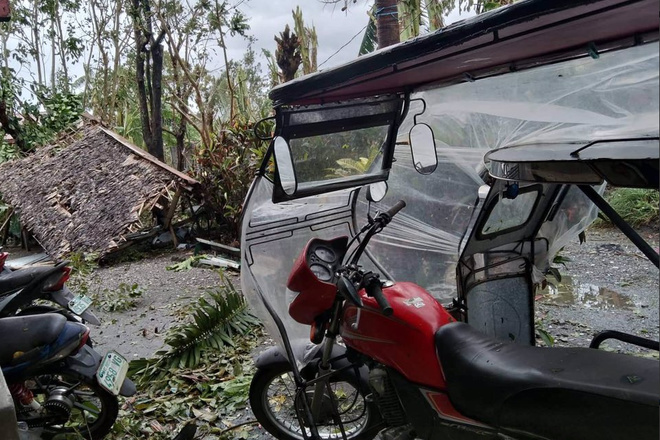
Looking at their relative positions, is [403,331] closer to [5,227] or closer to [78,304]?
[78,304]

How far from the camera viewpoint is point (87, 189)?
8867mm

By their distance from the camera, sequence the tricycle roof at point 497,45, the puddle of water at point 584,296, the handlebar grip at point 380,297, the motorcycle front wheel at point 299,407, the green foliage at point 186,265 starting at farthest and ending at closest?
1. the green foliage at point 186,265
2. the puddle of water at point 584,296
3. the motorcycle front wheel at point 299,407
4. the handlebar grip at point 380,297
5. the tricycle roof at point 497,45

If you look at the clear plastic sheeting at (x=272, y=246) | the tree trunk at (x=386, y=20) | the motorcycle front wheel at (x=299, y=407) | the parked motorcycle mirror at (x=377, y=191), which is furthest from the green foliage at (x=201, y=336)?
the tree trunk at (x=386, y=20)

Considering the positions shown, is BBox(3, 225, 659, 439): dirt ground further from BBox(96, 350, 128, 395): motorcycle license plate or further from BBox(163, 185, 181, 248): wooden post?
BBox(163, 185, 181, 248): wooden post

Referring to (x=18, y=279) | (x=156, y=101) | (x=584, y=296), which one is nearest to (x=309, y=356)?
(x=18, y=279)

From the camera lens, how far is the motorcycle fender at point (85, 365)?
273 centimetres

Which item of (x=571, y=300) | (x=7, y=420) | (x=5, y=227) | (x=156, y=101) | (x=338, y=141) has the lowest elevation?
(x=571, y=300)

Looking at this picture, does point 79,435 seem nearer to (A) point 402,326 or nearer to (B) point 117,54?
(A) point 402,326

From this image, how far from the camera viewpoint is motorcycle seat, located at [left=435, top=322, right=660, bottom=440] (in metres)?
1.61

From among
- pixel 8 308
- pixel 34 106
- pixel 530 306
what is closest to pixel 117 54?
pixel 34 106

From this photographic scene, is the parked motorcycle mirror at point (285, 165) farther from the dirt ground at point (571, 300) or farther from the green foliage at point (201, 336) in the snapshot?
the green foliage at point (201, 336)

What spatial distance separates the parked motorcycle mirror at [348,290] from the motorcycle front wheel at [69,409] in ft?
5.42

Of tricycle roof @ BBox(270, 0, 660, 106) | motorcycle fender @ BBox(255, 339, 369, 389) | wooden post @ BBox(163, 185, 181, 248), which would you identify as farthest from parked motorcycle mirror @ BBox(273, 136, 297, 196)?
wooden post @ BBox(163, 185, 181, 248)

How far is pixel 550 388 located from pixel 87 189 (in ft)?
28.9
